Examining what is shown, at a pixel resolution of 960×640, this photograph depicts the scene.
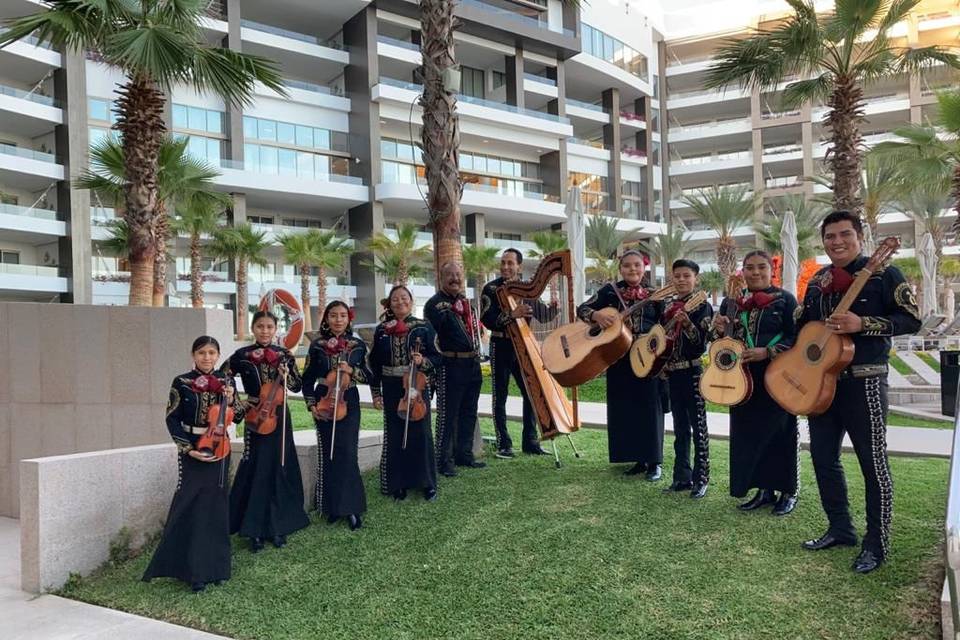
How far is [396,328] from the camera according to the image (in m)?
6.04

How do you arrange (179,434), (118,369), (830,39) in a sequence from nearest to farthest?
1. (179,434)
2. (118,369)
3. (830,39)

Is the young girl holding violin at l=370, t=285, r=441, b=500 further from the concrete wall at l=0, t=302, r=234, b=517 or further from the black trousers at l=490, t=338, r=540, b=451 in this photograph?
the concrete wall at l=0, t=302, r=234, b=517

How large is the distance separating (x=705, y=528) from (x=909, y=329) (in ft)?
6.06

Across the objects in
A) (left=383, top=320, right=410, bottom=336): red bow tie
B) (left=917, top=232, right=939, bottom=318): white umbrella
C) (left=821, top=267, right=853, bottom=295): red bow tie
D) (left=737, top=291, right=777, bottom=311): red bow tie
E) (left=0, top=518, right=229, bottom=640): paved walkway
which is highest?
(left=917, top=232, right=939, bottom=318): white umbrella

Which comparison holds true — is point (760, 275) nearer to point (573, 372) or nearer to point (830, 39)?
point (573, 372)

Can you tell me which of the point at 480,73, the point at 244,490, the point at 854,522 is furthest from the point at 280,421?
the point at 480,73

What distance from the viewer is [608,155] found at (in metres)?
48.5

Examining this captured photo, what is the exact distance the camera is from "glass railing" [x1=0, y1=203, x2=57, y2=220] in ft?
93.5

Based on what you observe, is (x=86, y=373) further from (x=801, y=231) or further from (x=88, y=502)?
(x=801, y=231)

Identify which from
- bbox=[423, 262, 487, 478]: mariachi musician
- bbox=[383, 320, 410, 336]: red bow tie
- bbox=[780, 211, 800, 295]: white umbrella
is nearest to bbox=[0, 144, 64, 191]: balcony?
bbox=[780, 211, 800, 295]: white umbrella

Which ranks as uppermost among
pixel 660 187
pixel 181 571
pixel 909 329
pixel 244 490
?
pixel 660 187

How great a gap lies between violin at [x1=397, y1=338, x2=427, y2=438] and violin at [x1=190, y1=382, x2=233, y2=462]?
4.93 ft

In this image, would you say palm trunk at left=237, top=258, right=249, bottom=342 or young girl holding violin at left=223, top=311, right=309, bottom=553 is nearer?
young girl holding violin at left=223, top=311, right=309, bottom=553

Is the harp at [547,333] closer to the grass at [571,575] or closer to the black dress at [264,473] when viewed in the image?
the grass at [571,575]
